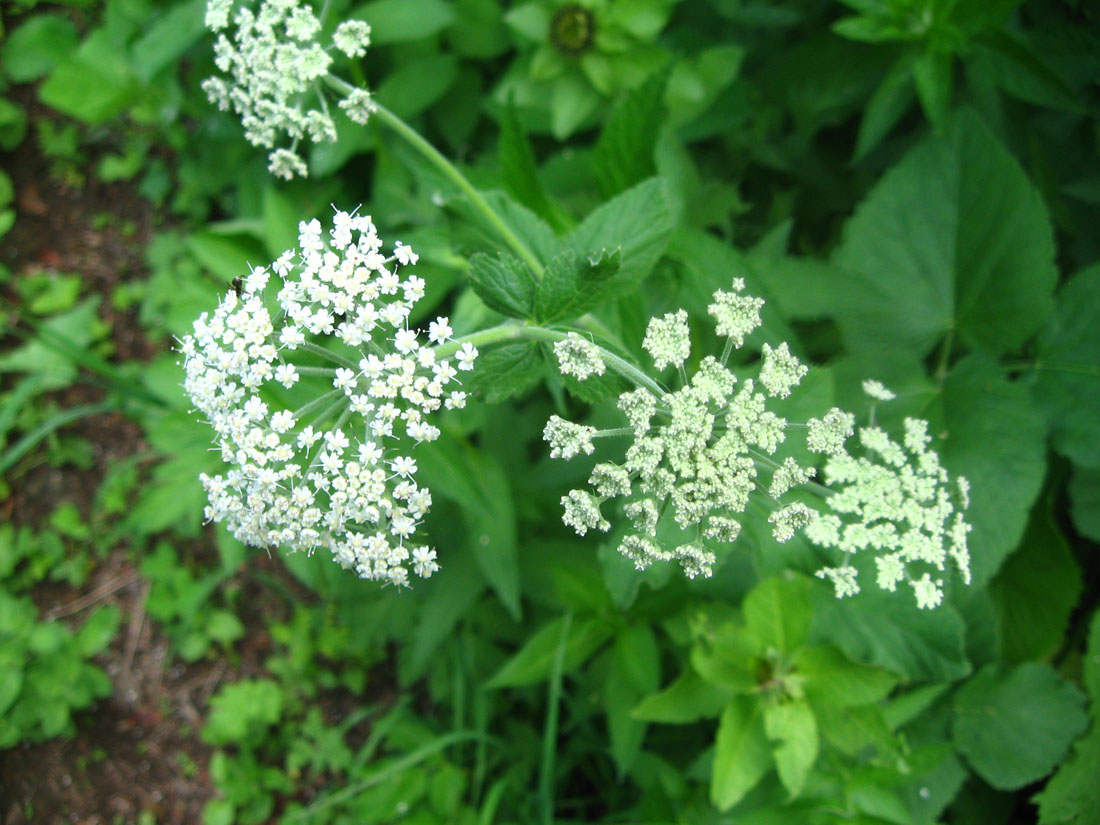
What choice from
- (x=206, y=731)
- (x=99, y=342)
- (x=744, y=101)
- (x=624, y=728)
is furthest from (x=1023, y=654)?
Result: (x=99, y=342)

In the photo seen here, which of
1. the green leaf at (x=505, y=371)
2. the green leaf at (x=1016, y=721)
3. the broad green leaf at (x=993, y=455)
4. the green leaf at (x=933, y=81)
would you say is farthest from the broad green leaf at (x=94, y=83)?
the green leaf at (x=1016, y=721)

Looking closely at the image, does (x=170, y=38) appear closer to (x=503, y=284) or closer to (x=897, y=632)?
(x=503, y=284)

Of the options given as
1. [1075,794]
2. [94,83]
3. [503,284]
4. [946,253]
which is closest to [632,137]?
[503,284]

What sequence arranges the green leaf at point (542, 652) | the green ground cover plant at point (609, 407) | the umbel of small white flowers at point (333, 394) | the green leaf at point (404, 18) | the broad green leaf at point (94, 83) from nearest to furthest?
the umbel of small white flowers at point (333, 394) < the green ground cover plant at point (609, 407) < the green leaf at point (542, 652) < the green leaf at point (404, 18) < the broad green leaf at point (94, 83)

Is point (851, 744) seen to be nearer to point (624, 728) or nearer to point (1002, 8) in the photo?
point (624, 728)

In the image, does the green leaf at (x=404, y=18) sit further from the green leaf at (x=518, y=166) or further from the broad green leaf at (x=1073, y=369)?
the broad green leaf at (x=1073, y=369)

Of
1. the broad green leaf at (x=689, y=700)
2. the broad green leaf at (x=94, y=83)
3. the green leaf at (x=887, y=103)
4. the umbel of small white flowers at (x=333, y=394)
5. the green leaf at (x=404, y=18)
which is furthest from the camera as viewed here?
the broad green leaf at (x=94, y=83)

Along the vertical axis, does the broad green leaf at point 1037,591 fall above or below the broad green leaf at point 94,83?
below
